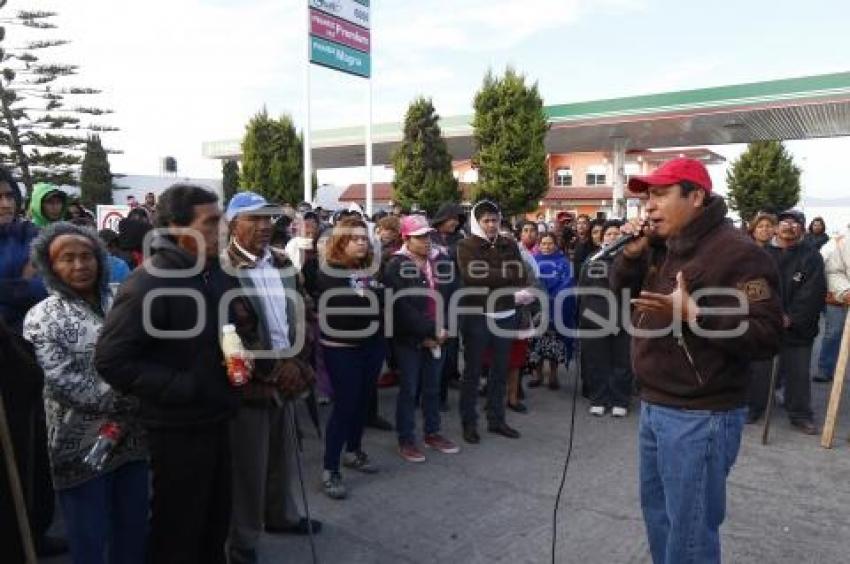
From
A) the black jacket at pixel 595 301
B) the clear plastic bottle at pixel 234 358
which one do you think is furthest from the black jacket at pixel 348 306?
the black jacket at pixel 595 301

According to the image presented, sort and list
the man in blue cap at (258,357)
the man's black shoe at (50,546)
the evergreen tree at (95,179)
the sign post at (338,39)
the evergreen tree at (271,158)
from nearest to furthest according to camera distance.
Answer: the man in blue cap at (258,357) → the man's black shoe at (50,546) → the sign post at (338,39) → the evergreen tree at (95,179) → the evergreen tree at (271,158)

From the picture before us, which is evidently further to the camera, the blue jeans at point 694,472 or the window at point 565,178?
the window at point 565,178

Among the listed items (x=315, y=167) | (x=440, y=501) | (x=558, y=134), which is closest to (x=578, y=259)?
(x=440, y=501)

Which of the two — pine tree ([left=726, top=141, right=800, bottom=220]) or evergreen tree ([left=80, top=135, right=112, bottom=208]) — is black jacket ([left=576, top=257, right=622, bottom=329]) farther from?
pine tree ([left=726, top=141, right=800, bottom=220])

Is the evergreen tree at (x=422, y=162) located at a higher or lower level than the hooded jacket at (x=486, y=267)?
higher

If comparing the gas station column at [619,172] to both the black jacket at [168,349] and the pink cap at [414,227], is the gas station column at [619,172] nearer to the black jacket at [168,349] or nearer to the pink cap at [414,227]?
the pink cap at [414,227]

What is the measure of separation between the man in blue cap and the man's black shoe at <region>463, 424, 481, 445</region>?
224cm

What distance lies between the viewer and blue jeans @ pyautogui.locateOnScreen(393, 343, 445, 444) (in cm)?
496

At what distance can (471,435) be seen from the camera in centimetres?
544

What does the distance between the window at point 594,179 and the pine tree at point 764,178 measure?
39.3 ft

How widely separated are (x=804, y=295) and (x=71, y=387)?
5809 mm

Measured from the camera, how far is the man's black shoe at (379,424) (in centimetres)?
584

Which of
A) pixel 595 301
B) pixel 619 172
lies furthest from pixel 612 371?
pixel 619 172

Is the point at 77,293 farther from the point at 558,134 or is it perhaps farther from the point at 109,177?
the point at 109,177
